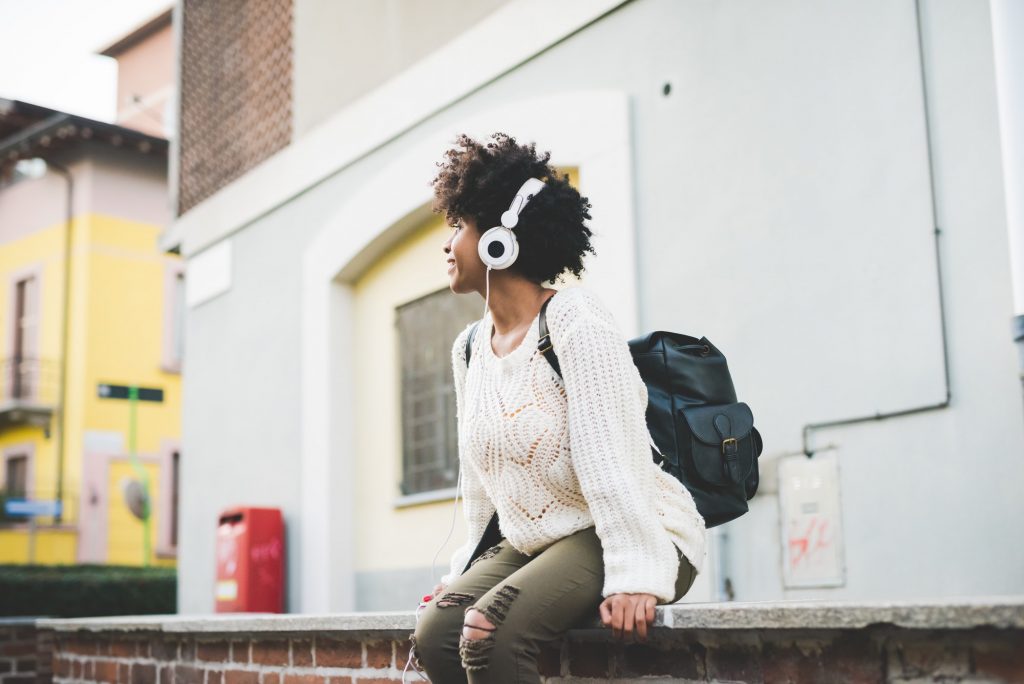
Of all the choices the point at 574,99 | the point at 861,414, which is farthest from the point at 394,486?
the point at 861,414

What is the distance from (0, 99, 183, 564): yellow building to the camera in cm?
2220

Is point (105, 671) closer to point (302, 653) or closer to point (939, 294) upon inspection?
point (302, 653)

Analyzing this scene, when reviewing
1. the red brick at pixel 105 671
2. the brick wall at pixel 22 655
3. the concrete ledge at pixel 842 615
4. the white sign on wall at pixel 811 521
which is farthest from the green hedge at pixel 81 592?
the concrete ledge at pixel 842 615

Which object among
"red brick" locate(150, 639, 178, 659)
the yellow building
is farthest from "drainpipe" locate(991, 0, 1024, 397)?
the yellow building

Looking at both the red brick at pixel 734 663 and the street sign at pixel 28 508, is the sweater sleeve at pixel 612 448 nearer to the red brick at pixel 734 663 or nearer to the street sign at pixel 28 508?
the red brick at pixel 734 663

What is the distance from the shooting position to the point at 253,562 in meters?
8.38

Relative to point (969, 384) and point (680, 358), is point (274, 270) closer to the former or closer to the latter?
point (969, 384)

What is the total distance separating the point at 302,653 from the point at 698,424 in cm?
185

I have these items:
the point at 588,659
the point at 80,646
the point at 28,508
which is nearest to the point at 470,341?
the point at 588,659

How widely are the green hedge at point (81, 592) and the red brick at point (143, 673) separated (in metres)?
11.6

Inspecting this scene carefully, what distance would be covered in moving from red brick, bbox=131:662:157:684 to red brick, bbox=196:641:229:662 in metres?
0.44

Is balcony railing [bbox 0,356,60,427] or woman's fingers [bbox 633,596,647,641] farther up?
balcony railing [bbox 0,356,60,427]

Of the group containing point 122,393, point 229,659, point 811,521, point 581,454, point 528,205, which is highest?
point 122,393

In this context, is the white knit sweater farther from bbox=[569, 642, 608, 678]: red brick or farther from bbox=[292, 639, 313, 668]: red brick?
bbox=[292, 639, 313, 668]: red brick
